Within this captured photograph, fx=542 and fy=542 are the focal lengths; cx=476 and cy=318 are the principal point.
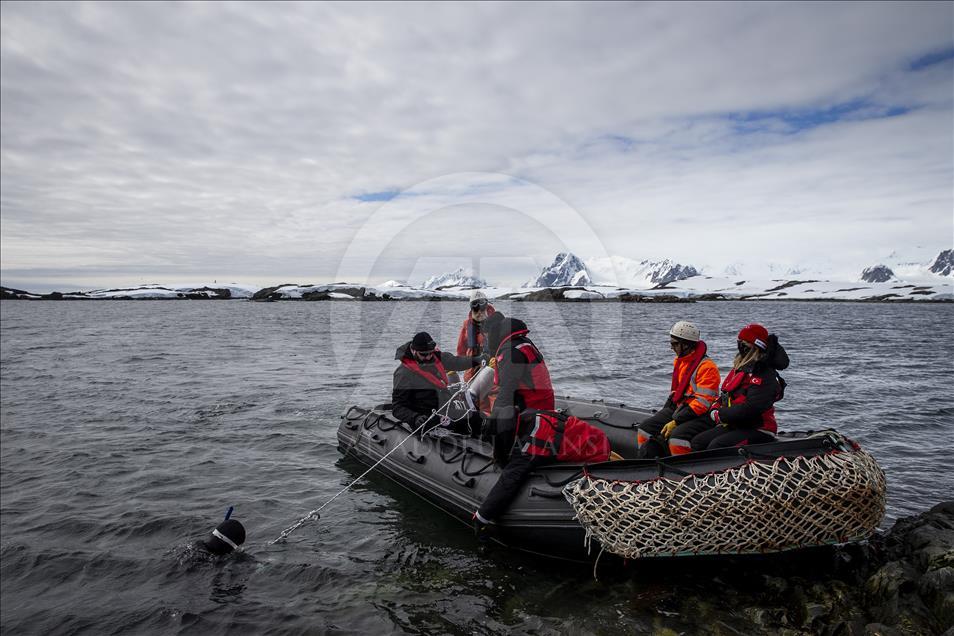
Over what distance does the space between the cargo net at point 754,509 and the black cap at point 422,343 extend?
3942mm

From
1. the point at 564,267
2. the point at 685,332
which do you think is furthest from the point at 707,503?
the point at 564,267

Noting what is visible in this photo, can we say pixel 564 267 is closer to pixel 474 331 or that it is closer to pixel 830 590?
pixel 474 331

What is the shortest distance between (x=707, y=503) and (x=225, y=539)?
208 inches

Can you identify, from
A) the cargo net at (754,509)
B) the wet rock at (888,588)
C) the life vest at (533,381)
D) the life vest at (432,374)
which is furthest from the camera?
the life vest at (432,374)

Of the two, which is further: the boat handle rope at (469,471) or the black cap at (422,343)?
the black cap at (422,343)

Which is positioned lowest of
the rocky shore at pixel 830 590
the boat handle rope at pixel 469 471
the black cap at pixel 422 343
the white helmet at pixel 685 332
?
the rocky shore at pixel 830 590

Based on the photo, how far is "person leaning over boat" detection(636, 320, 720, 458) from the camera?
21.2ft

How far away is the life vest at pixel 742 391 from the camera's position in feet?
19.1

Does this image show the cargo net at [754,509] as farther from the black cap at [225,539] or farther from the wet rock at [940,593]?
the black cap at [225,539]

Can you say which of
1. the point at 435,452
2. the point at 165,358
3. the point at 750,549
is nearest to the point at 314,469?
the point at 435,452

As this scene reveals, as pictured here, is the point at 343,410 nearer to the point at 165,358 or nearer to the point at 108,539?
the point at 108,539

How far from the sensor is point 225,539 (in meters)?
6.32

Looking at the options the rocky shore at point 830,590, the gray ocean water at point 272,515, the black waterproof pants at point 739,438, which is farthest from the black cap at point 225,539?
the black waterproof pants at point 739,438

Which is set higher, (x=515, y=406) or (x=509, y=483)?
(x=515, y=406)
